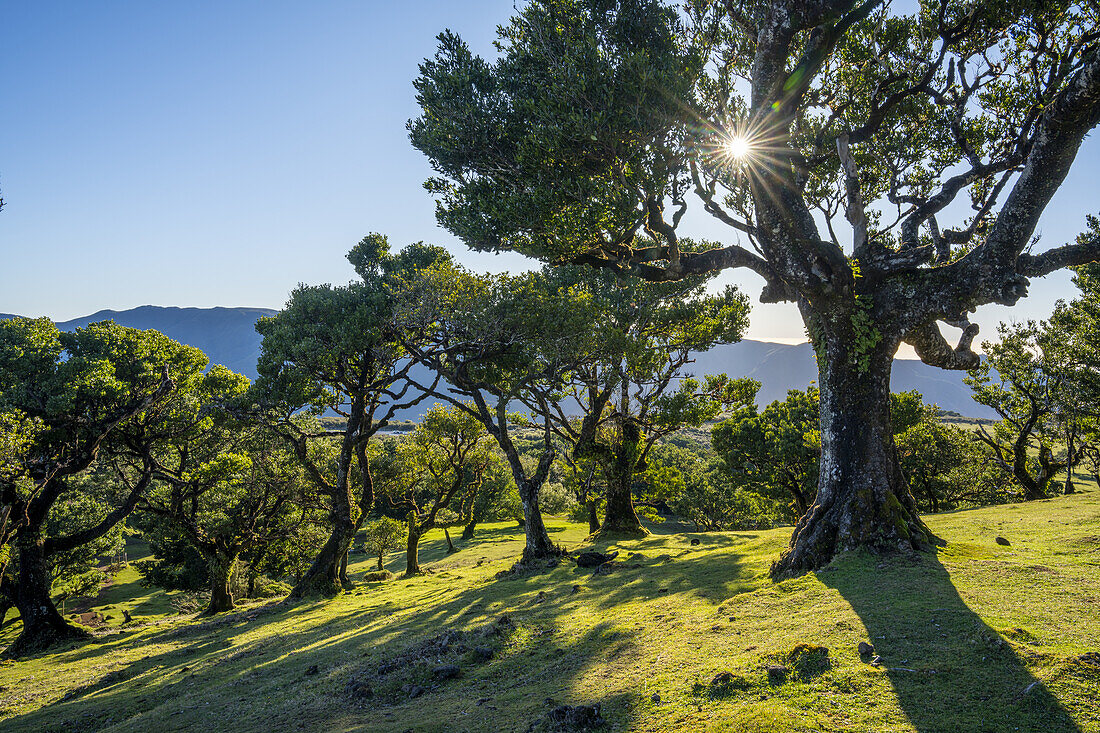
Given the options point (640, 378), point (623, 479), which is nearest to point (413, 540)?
point (623, 479)

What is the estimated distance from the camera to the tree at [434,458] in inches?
1187

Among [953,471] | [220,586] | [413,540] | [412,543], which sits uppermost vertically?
[953,471]

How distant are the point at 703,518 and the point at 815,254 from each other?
56860 millimetres

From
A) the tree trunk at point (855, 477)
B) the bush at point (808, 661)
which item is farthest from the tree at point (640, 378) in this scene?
the bush at point (808, 661)

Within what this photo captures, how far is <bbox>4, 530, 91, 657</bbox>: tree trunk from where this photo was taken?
17.5 m

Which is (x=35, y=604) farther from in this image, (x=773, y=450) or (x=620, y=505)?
(x=773, y=450)

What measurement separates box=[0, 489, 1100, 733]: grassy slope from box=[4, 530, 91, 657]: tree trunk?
121 inches

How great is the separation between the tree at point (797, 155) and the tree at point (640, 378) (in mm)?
9708

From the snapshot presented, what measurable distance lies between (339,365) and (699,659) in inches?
701

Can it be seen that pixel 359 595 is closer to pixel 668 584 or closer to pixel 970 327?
pixel 668 584

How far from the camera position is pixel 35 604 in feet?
58.5

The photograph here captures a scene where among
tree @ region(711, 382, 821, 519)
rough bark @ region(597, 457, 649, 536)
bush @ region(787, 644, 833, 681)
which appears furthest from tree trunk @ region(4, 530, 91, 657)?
tree @ region(711, 382, 821, 519)

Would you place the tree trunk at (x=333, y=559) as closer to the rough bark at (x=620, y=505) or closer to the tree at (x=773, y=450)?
the rough bark at (x=620, y=505)

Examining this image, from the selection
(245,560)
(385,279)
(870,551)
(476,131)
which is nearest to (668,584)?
(870,551)
